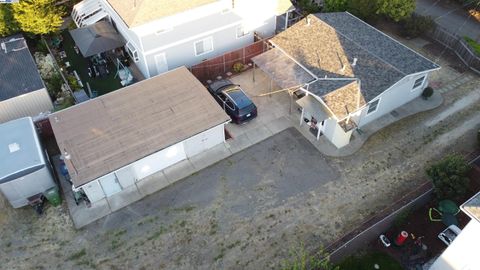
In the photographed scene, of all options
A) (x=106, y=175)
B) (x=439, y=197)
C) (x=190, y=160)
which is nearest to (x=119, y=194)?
(x=106, y=175)

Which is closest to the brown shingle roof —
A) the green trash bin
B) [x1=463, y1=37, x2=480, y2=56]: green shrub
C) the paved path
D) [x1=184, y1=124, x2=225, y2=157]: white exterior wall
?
[x1=184, y1=124, x2=225, y2=157]: white exterior wall

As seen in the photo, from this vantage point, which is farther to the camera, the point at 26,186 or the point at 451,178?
the point at 26,186

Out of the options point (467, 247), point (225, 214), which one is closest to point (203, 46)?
point (225, 214)

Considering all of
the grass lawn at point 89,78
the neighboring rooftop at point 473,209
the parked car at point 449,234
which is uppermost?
the neighboring rooftop at point 473,209

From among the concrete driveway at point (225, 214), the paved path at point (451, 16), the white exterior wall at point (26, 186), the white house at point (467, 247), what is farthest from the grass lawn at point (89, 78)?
the paved path at point (451, 16)

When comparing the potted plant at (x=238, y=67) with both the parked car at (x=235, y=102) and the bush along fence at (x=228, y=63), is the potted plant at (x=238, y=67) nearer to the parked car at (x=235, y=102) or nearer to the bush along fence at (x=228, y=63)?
the bush along fence at (x=228, y=63)

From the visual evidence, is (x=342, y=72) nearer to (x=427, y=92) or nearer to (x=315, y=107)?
(x=315, y=107)

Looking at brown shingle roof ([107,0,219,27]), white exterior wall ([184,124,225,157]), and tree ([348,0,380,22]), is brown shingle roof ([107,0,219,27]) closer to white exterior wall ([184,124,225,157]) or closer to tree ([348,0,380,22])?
white exterior wall ([184,124,225,157])

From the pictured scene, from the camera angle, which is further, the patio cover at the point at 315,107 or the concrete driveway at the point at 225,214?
the patio cover at the point at 315,107
